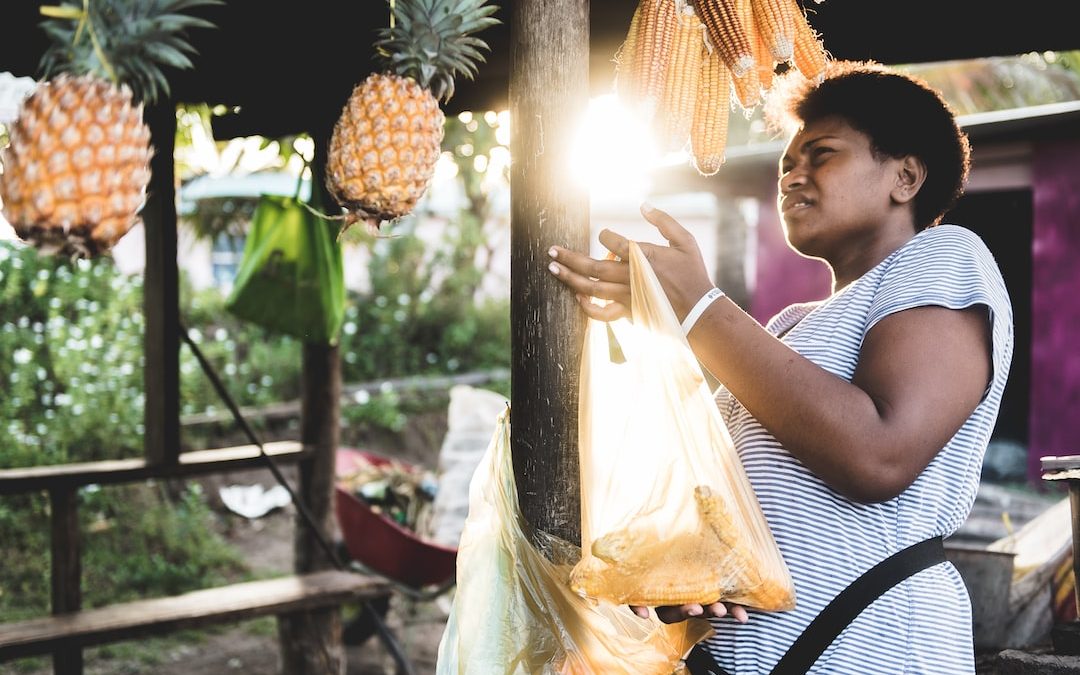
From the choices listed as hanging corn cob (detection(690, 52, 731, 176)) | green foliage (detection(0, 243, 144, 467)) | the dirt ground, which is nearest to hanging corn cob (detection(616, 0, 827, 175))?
hanging corn cob (detection(690, 52, 731, 176))

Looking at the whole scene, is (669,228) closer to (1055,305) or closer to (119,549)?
(119,549)

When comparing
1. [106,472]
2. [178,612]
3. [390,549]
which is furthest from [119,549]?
[178,612]

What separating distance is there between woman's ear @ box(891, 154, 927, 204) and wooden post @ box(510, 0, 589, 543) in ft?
1.96

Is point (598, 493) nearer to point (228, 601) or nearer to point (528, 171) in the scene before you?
point (528, 171)

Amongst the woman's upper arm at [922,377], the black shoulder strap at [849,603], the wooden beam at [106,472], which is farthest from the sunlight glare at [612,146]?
the wooden beam at [106,472]

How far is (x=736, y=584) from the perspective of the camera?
56.9 inches

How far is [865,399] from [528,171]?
27.3 inches

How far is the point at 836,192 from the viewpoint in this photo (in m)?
1.76

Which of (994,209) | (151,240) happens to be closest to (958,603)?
(151,240)

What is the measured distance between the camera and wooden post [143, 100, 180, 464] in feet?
13.3

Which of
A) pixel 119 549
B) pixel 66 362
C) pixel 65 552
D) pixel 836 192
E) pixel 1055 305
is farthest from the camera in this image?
pixel 1055 305

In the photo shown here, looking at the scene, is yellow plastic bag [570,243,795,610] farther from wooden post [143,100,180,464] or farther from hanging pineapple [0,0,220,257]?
wooden post [143,100,180,464]

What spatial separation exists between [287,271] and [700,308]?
9.47ft

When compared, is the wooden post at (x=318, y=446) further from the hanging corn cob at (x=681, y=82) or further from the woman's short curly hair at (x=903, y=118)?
the woman's short curly hair at (x=903, y=118)
